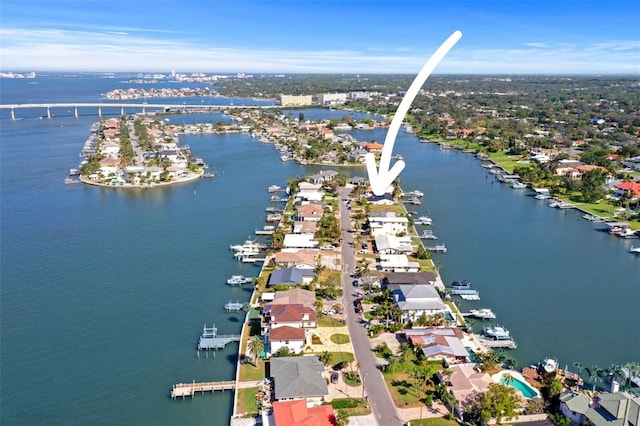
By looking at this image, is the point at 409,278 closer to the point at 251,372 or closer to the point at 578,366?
the point at 578,366

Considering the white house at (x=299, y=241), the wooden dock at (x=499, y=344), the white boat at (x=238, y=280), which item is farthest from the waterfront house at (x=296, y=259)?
the wooden dock at (x=499, y=344)

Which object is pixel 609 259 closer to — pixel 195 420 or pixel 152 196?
pixel 195 420

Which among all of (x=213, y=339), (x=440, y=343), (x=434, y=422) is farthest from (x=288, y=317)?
(x=434, y=422)

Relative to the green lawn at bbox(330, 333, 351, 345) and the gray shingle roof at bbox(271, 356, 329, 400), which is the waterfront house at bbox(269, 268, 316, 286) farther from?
the gray shingle roof at bbox(271, 356, 329, 400)

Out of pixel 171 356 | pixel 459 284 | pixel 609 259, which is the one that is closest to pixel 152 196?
pixel 171 356

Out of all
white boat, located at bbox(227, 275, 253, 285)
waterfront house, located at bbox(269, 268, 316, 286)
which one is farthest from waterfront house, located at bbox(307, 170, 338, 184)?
white boat, located at bbox(227, 275, 253, 285)

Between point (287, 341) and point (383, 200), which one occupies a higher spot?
point (383, 200)
